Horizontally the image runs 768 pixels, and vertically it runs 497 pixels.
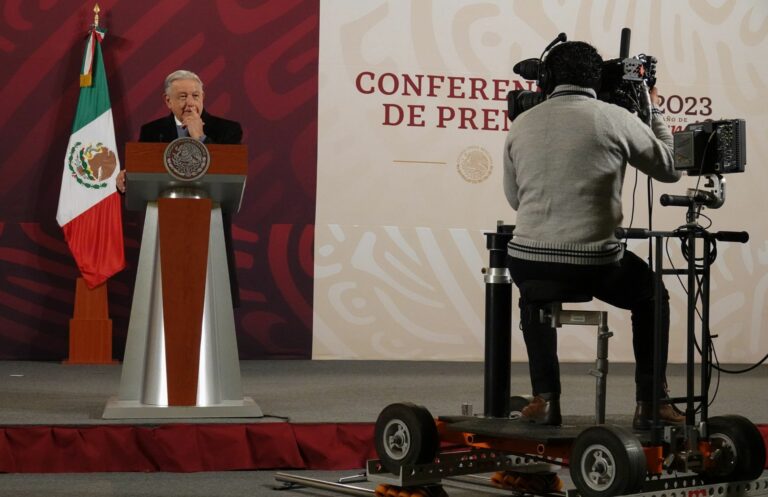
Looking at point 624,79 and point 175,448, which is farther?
point 175,448

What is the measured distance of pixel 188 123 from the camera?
420cm

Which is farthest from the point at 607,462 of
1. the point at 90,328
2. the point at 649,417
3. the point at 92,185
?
the point at 92,185

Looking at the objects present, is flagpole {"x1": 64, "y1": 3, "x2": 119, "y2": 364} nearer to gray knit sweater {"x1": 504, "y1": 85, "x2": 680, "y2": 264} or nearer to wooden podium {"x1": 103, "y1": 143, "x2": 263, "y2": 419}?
wooden podium {"x1": 103, "y1": 143, "x2": 263, "y2": 419}

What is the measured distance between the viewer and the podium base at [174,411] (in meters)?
3.81

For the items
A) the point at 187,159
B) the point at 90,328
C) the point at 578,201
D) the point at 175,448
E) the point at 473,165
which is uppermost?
the point at 473,165

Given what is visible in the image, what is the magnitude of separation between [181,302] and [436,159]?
9.48 ft

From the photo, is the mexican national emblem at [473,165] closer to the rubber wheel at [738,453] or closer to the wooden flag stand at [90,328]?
the wooden flag stand at [90,328]

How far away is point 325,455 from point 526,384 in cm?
168

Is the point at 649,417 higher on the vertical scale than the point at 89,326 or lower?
lower

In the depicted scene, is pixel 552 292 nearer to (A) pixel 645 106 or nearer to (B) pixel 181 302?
(A) pixel 645 106

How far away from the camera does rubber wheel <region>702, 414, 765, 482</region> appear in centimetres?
312

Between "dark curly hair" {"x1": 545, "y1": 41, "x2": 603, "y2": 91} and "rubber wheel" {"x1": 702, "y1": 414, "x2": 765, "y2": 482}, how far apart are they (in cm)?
107

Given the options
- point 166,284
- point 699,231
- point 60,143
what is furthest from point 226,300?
point 60,143

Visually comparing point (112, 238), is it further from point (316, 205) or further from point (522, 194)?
point (522, 194)
